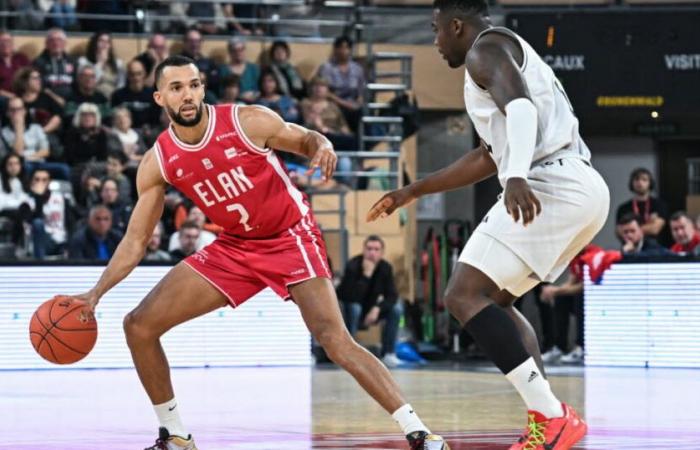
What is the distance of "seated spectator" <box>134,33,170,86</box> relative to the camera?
17.0m

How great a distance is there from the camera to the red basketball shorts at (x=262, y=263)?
6734mm

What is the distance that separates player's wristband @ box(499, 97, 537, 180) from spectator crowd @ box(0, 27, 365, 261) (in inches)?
354

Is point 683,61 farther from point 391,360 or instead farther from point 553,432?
point 553,432

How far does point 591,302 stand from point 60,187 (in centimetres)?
591

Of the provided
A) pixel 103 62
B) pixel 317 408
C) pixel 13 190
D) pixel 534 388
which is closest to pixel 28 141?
pixel 13 190

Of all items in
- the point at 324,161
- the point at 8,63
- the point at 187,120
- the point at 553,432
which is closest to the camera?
the point at 553,432

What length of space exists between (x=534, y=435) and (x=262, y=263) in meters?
1.65

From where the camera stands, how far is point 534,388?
19.3ft

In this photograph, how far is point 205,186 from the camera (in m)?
6.76

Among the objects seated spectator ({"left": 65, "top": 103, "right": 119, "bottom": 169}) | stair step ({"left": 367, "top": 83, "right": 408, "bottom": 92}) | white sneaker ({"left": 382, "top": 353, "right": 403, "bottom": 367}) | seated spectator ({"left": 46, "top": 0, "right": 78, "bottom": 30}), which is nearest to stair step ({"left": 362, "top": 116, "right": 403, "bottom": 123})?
stair step ({"left": 367, "top": 83, "right": 408, "bottom": 92})

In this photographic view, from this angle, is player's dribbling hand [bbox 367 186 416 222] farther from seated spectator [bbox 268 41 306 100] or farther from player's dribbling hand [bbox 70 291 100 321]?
seated spectator [bbox 268 41 306 100]

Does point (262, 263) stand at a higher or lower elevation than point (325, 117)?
lower

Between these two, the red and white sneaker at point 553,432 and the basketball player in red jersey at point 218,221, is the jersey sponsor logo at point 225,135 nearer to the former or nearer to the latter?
the basketball player in red jersey at point 218,221

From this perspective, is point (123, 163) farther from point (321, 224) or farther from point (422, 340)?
point (422, 340)
